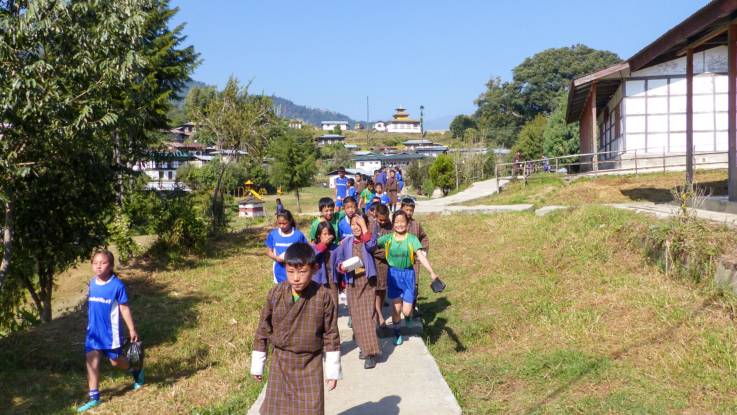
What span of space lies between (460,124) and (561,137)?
224 feet

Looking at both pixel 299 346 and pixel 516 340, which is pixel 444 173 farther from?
pixel 299 346

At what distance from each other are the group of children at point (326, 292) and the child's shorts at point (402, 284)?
11 millimetres

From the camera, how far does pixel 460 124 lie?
11094 cm

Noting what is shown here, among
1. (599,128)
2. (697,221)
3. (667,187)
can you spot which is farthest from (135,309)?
(599,128)

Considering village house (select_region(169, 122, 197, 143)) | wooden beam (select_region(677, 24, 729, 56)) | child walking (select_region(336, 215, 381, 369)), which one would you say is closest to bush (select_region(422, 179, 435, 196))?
village house (select_region(169, 122, 197, 143))

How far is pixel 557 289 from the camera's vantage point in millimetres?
8891

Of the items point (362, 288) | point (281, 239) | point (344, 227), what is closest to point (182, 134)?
point (344, 227)

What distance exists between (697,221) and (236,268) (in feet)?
31.3

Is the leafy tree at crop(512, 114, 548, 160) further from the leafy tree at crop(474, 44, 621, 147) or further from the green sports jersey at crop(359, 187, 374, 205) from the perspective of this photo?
the green sports jersey at crop(359, 187, 374, 205)

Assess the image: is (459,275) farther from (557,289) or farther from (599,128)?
(599,128)

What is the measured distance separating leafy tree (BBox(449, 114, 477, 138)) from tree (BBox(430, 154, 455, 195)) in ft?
205

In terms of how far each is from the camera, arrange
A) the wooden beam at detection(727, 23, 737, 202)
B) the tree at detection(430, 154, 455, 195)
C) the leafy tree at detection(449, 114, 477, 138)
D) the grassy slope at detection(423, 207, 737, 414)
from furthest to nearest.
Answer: the leafy tree at detection(449, 114, 477, 138) < the tree at detection(430, 154, 455, 195) < the wooden beam at detection(727, 23, 737, 202) < the grassy slope at detection(423, 207, 737, 414)

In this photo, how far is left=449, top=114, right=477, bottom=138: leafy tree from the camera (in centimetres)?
10762

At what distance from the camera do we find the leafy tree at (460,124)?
108 m
